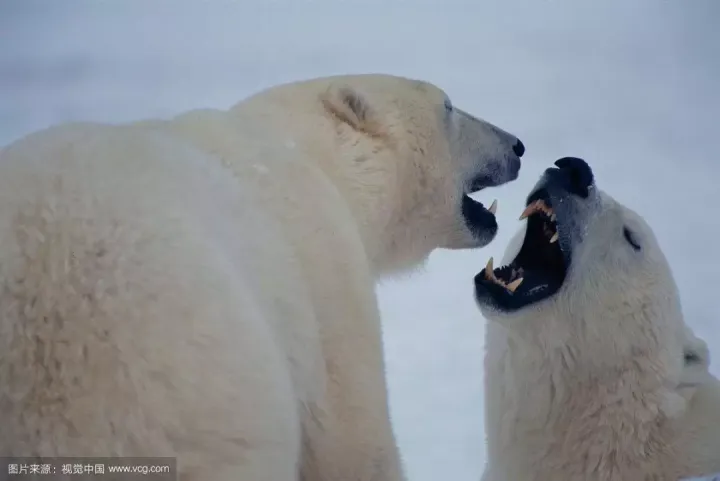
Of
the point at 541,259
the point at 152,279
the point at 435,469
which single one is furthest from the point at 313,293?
the point at 435,469

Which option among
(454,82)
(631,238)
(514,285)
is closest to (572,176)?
(631,238)

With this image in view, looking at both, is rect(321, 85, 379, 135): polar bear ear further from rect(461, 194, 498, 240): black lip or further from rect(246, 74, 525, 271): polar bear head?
rect(461, 194, 498, 240): black lip

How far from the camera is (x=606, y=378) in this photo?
2.52 m

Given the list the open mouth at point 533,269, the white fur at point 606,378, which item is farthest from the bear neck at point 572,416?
the open mouth at point 533,269

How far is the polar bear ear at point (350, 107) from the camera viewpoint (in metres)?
2.57

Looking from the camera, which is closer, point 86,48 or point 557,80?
point 86,48

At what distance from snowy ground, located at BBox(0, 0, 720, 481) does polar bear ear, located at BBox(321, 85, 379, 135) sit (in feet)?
5.85

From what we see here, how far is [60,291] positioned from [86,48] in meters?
4.50

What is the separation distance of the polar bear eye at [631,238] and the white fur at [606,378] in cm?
2

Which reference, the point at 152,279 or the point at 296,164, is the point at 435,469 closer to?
the point at 296,164

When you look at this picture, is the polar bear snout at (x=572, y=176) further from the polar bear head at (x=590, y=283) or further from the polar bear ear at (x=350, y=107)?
the polar bear ear at (x=350, y=107)

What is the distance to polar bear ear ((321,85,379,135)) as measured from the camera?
2.57 m

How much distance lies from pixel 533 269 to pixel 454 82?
3.80 meters

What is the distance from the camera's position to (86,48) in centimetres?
542
